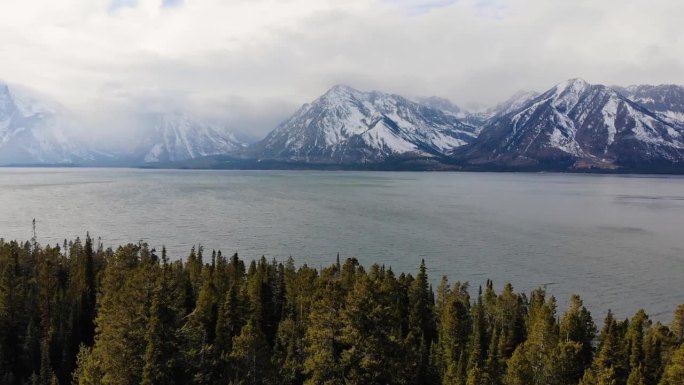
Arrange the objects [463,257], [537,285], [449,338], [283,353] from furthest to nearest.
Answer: [463,257] → [537,285] → [449,338] → [283,353]

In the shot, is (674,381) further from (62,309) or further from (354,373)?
(62,309)

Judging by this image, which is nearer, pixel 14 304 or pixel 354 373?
pixel 354 373

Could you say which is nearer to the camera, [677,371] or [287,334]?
[677,371]

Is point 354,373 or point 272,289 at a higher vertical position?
point 354,373

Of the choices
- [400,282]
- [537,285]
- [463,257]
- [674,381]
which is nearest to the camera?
[674,381]

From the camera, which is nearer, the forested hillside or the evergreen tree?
the forested hillside

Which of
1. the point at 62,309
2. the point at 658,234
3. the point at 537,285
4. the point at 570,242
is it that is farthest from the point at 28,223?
the point at 658,234

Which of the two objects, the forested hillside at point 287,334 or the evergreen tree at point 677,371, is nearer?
the forested hillside at point 287,334

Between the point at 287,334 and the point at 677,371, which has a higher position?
the point at 677,371
